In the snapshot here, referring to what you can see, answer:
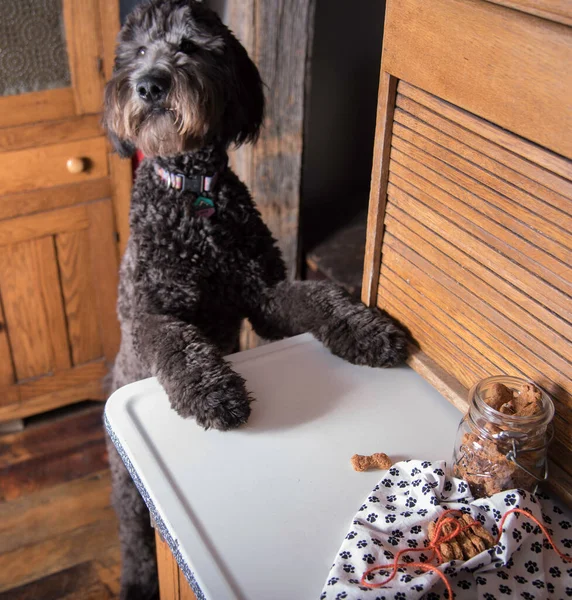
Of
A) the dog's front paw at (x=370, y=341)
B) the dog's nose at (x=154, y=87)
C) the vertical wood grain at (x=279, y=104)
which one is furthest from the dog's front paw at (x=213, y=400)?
the vertical wood grain at (x=279, y=104)

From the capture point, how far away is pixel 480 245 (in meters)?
0.96

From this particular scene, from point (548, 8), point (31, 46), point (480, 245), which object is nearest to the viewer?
point (548, 8)

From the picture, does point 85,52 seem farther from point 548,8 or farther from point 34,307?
point 548,8

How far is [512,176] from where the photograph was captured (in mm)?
875

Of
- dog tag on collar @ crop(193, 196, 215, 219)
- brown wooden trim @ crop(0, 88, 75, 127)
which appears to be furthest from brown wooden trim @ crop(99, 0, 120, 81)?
dog tag on collar @ crop(193, 196, 215, 219)

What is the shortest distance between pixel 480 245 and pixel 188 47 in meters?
0.72

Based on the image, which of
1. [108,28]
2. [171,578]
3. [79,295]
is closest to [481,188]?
[171,578]

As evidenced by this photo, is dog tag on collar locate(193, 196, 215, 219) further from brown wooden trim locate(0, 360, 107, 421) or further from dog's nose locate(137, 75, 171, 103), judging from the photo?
brown wooden trim locate(0, 360, 107, 421)

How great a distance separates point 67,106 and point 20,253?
0.43 meters

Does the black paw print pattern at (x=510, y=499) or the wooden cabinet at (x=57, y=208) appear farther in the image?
the wooden cabinet at (x=57, y=208)

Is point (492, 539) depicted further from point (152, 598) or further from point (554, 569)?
point (152, 598)

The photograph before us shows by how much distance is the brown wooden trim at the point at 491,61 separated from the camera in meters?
0.77

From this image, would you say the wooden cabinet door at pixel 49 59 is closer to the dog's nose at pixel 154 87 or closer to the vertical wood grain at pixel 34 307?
the vertical wood grain at pixel 34 307

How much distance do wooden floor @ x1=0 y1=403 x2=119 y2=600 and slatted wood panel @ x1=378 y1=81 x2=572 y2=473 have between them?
1149mm
